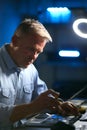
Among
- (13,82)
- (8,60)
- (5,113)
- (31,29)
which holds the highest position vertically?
(31,29)

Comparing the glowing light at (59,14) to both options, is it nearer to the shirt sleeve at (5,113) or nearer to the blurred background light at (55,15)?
the blurred background light at (55,15)

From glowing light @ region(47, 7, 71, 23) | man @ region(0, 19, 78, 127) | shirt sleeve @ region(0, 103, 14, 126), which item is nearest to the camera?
shirt sleeve @ region(0, 103, 14, 126)

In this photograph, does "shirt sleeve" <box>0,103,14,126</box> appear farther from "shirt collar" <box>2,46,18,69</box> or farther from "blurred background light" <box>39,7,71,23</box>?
"blurred background light" <box>39,7,71,23</box>

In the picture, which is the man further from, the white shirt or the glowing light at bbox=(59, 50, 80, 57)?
the glowing light at bbox=(59, 50, 80, 57)

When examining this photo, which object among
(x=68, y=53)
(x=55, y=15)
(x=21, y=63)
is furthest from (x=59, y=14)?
(x=21, y=63)

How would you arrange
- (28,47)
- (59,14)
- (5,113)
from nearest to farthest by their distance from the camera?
(5,113)
(28,47)
(59,14)

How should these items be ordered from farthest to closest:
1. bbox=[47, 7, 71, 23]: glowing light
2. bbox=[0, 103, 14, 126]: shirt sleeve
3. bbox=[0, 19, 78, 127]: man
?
bbox=[47, 7, 71, 23]: glowing light, bbox=[0, 19, 78, 127]: man, bbox=[0, 103, 14, 126]: shirt sleeve

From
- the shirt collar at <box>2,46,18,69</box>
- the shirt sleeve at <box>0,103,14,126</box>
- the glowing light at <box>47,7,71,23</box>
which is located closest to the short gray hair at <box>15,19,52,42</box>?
the shirt collar at <box>2,46,18,69</box>

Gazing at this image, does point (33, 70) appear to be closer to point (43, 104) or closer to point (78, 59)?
point (43, 104)

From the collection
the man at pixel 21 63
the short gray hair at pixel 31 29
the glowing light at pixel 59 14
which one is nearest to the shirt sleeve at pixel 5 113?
the man at pixel 21 63

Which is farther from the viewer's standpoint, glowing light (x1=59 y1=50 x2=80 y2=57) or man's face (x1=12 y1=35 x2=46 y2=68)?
glowing light (x1=59 y1=50 x2=80 y2=57)

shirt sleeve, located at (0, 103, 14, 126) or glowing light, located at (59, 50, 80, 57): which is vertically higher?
glowing light, located at (59, 50, 80, 57)

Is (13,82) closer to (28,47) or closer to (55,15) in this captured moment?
(28,47)

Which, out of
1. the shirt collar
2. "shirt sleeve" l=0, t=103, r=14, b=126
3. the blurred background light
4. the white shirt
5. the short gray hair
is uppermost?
the blurred background light
